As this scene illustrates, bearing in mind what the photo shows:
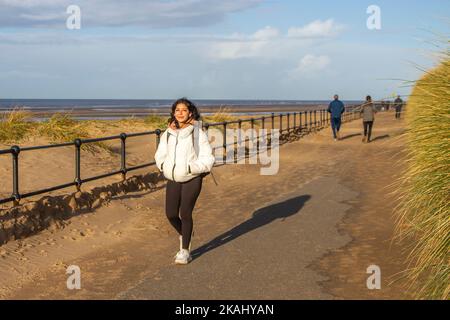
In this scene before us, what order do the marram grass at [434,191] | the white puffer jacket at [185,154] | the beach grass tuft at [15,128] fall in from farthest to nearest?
the beach grass tuft at [15,128] → the white puffer jacket at [185,154] → the marram grass at [434,191]

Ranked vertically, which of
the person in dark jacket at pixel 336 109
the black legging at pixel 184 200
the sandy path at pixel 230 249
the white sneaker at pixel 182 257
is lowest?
the sandy path at pixel 230 249

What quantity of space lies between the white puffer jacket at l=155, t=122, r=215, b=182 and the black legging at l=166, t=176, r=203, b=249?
0.25 ft

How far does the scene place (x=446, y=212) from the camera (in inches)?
217

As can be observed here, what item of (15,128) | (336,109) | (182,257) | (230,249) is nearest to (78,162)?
(230,249)

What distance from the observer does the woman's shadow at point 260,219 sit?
25.0 ft

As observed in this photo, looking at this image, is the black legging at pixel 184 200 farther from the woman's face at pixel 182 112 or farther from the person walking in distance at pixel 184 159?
the woman's face at pixel 182 112

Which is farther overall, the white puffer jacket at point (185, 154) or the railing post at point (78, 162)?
the railing post at point (78, 162)

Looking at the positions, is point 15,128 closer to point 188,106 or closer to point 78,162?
point 78,162

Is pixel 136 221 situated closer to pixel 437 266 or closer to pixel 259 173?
pixel 437 266

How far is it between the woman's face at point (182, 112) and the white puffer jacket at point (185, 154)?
11 centimetres

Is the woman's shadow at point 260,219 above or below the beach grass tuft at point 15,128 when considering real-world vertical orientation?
below

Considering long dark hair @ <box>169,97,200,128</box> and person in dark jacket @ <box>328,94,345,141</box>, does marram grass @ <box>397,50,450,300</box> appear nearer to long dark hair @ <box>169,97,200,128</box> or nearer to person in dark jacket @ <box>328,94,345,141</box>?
long dark hair @ <box>169,97,200,128</box>


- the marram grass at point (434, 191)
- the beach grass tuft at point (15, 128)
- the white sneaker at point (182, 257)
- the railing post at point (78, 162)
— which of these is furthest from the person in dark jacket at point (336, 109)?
the white sneaker at point (182, 257)

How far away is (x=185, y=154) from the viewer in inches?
260
